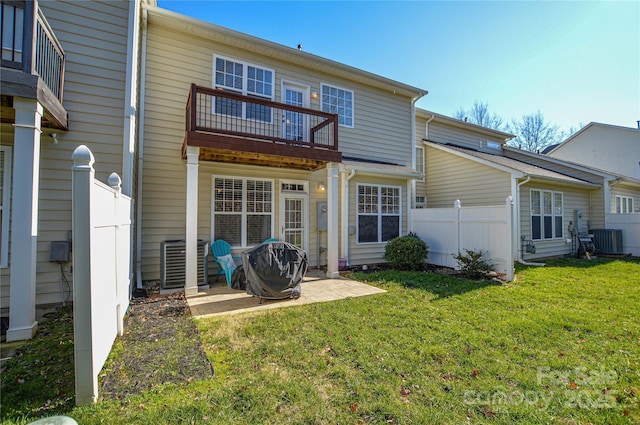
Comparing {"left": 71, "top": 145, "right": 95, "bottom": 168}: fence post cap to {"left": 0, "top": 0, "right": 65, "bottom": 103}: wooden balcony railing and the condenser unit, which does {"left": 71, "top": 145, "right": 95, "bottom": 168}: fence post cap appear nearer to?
{"left": 0, "top": 0, "right": 65, "bottom": 103}: wooden balcony railing

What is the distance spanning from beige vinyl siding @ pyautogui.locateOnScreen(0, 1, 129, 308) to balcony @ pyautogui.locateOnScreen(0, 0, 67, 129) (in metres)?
0.27

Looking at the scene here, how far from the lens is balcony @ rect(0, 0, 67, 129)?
346 cm

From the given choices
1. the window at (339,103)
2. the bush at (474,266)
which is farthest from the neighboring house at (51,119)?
the bush at (474,266)

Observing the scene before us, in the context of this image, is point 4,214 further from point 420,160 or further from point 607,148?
point 607,148

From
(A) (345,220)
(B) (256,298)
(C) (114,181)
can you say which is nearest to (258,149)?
(C) (114,181)

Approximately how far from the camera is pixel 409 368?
114 inches

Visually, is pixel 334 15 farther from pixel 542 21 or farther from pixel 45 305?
pixel 45 305

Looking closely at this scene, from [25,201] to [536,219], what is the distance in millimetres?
13307

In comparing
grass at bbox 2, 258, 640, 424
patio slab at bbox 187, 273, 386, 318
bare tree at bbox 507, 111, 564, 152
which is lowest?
grass at bbox 2, 258, 640, 424

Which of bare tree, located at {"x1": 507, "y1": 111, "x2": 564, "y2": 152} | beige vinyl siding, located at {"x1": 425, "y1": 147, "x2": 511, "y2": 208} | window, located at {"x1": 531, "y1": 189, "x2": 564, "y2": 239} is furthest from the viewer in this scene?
bare tree, located at {"x1": 507, "y1": 111, "x2": 564, "y2": 152}

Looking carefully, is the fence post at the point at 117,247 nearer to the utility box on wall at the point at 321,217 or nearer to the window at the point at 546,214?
the utility box on wall at the point at 321,217

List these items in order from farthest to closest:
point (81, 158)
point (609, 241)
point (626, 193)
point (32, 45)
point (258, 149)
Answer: point (626, 193), point (609, 241), point (258, 149), point (32, 45), point (81, 158)

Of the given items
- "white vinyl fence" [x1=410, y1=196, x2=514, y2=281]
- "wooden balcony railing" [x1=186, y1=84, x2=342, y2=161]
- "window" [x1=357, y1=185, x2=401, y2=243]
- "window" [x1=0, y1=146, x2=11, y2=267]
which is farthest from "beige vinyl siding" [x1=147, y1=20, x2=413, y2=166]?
"window" [x1=0, y1=146, x2=11, y2=267]

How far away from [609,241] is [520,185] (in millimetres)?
5777
